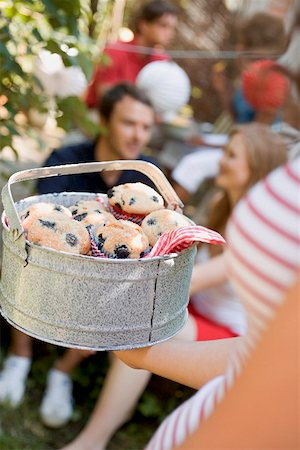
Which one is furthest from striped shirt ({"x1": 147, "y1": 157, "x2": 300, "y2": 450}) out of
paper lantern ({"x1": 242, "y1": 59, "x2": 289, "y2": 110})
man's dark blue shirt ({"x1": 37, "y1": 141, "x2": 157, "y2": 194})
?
paper lantern ({"x1": 242, "y1": 59, "x2": 289, "y2": 110})

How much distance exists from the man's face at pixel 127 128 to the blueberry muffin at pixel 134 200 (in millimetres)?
1523

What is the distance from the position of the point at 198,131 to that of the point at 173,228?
3368 millimetres

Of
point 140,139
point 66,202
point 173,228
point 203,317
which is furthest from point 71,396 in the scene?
point 173,228

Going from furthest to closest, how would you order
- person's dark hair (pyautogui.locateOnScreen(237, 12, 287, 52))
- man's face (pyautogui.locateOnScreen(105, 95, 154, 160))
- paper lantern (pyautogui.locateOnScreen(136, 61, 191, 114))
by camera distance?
1. person's dark hair (pyautogui.locateOnScreen(237, 12, 287, 52))
2. paper lantern (pyautogui.locateOnScreen(136, 61, 191, 114))
3. man's face (pyautogui.locateOnScreen(105, 95, 154, 160))

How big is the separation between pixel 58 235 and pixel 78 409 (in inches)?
62.2

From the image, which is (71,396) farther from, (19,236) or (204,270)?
(19,236)

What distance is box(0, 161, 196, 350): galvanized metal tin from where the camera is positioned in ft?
3.51

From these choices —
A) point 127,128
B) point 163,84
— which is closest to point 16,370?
point 127,128

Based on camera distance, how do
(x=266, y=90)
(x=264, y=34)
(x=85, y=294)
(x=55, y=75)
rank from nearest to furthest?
(x=85, y=294), (x=55, y=75), (x=266, y=90), (x=264, y=34)

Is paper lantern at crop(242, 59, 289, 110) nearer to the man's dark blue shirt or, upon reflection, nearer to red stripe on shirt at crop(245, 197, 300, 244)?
the man's dark blue shirt

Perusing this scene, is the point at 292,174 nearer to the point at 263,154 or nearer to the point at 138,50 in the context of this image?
the point at 263,154

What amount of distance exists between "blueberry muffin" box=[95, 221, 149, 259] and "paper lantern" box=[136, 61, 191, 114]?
254 cm

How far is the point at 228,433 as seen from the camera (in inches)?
30.7

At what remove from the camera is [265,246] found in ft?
2.33
